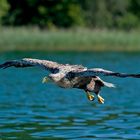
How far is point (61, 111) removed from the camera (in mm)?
20219

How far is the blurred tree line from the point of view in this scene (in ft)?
224

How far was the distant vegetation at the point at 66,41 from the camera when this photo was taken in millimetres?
48531

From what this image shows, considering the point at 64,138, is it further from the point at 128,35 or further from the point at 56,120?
the point at 128,35

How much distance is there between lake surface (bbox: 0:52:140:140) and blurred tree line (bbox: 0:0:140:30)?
1435 inches

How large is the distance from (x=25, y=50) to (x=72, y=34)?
583 cm

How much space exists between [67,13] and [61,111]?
49119 mm

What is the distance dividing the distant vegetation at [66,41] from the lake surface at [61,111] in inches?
656

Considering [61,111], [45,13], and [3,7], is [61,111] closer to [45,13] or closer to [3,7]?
[3,7]

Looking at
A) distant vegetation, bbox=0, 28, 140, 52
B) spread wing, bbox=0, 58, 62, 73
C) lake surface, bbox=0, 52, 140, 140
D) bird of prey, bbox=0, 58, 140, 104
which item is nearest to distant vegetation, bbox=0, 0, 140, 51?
distant vegetation, bbox=0, 28, 140, 52

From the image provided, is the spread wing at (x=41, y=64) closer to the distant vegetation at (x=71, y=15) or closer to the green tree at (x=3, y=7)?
the distant vegetation at (x=71, y=15)

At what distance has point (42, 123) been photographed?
57.8 ft

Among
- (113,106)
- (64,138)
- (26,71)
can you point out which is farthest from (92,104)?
(26,71)

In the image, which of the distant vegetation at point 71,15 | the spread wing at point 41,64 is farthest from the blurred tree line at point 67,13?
the spread wing at point 41,64

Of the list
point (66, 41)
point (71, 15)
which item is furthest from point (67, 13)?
point (66, 41)
